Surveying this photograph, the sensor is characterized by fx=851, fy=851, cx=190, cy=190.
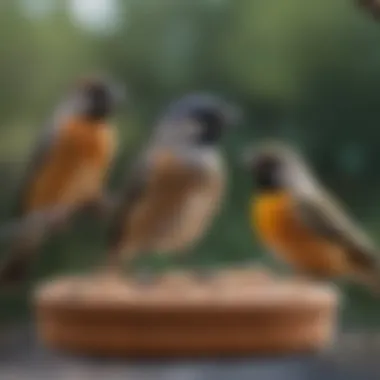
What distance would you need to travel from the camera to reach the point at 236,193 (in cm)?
103

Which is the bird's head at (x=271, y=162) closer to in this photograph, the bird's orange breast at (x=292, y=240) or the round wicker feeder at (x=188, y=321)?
the bird's orange breast at (x=292, y=240)

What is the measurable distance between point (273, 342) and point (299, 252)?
0.12 m

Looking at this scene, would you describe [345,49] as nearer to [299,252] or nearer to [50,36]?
[299,252]

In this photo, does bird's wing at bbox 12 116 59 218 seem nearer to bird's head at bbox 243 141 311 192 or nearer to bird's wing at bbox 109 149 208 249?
bird's wing at bbox 109 149 208 249

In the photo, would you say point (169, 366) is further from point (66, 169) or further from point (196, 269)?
point (66, 169)

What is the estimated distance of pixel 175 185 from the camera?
3.36 ft

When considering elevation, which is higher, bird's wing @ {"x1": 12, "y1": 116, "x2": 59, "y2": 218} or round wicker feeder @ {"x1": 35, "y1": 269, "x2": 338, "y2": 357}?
bird's wing @ {"x1": 12, "y1": 116, "x2": 59, "y2": 218}

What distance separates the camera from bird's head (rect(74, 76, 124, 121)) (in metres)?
1.04

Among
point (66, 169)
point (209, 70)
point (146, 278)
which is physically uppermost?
point (209, 70)

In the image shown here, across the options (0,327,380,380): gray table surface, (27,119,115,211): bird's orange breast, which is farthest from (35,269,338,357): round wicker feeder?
(27,119,115,211): bird's orange breast

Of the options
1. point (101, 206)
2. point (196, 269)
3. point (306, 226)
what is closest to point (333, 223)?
point (306, 226)

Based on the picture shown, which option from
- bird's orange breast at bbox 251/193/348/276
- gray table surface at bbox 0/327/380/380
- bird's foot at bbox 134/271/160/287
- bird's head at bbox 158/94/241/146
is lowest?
gray table surface at bbox 0/327/380/380

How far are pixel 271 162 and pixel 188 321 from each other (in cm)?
22

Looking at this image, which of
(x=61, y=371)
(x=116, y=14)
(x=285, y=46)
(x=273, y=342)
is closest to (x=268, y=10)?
(x=285, y=46)
